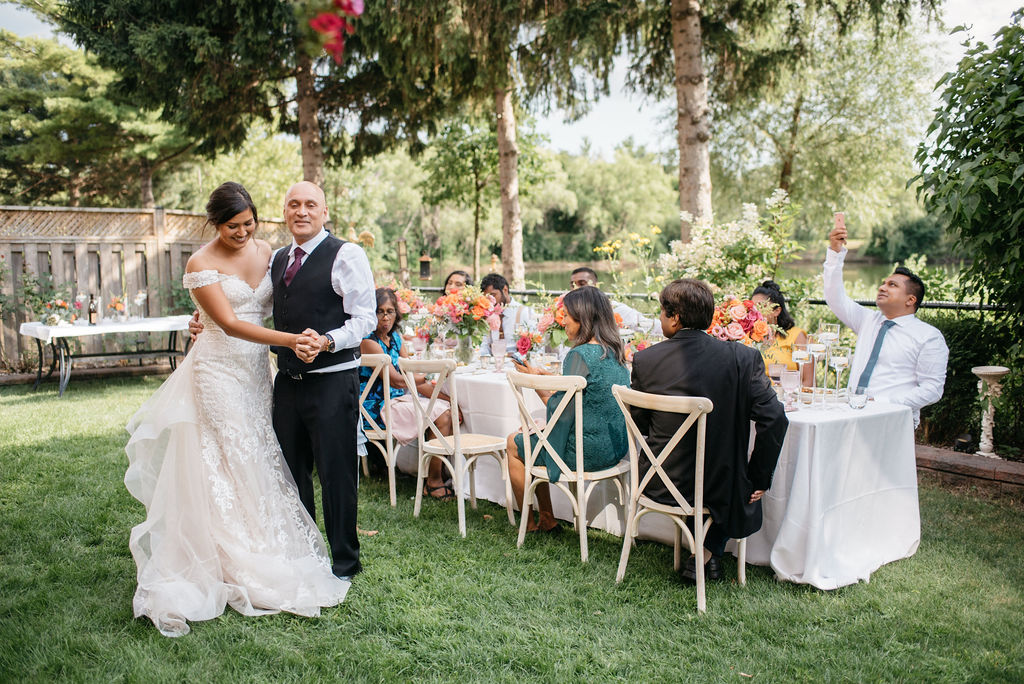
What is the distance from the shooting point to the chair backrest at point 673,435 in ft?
10.5

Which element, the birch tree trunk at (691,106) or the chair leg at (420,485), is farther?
the birch tree trunk at (691,106)

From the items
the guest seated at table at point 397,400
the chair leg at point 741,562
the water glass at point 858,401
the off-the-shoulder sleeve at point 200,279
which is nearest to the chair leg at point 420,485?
the guest seated at table at point 397,400

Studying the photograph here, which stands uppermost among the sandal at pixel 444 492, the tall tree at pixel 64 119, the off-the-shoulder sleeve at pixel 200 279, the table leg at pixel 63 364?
the tall tree at pixel 64 119

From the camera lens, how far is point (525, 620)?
324cm

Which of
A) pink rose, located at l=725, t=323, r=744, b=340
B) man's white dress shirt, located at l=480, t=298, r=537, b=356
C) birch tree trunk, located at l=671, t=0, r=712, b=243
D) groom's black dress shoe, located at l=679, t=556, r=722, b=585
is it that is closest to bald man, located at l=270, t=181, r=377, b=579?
groom's black dress shoe, located at l=679, t=556, r=722, b=585

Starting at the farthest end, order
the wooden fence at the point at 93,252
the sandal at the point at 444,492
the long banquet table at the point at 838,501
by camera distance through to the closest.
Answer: the wooden fence at the point at 93,252, the sandal at the point at 444,492, the long banquet table at the point at 838,501

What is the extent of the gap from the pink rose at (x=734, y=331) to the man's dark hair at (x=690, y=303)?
0.52 meters

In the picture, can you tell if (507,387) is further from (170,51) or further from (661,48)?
(170,51)

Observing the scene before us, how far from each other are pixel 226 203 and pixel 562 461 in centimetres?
217

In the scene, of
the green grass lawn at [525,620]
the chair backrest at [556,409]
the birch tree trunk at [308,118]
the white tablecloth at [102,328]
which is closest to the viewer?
the green grass lawn at [525,620]

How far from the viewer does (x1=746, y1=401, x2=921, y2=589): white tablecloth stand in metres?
3.48

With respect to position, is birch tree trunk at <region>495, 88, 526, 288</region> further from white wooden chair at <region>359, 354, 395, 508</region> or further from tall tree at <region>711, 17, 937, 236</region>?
tall tree at <region>711, 17, 937, 236</region>

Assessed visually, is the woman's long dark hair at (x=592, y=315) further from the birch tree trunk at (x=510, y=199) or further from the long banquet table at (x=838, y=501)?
the birch tree trunk at (x=510, y=199)

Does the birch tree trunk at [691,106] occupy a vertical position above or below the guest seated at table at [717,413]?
above
